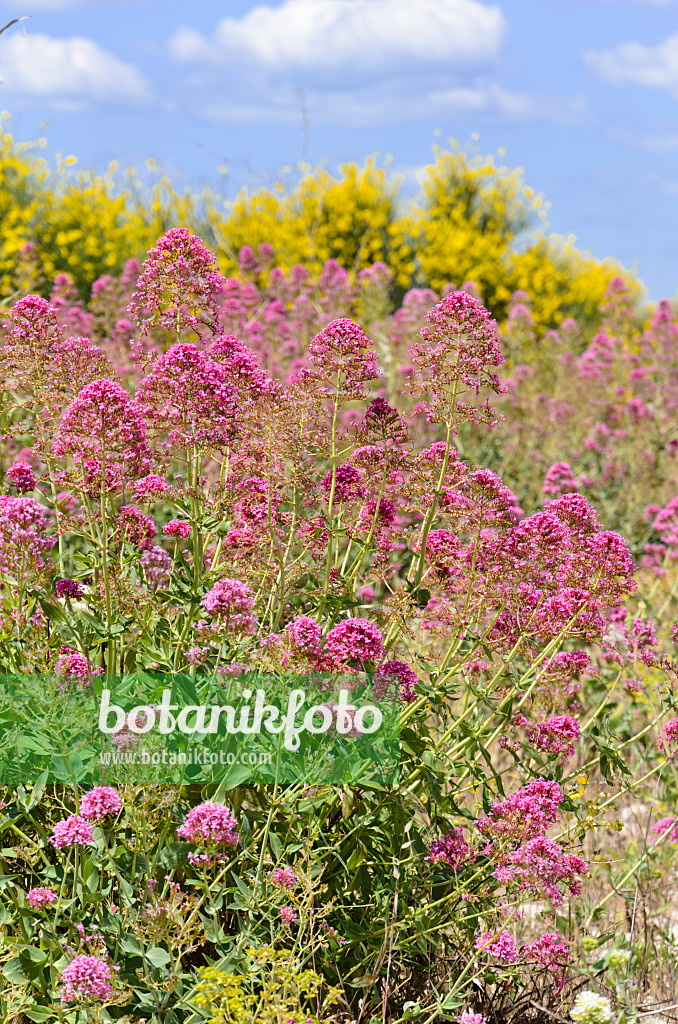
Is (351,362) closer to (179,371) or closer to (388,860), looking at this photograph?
(179,371)

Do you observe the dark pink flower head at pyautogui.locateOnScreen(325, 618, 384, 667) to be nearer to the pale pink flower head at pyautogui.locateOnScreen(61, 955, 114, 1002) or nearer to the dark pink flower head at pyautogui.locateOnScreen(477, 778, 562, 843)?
the dark pink flower head at pyautogui.locateOnScreen(477, 778, 562, 843)

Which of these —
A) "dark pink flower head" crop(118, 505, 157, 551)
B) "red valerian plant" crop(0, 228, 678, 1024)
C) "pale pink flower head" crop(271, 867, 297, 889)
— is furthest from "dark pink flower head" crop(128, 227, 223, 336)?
"pale pink flower head" crop(271, 867, 297, 889)

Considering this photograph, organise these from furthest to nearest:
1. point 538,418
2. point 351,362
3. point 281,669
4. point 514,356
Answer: point 514,356
point 538,418
point 351,362
point 281,669

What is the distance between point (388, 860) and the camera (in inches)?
117

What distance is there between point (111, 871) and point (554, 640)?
4.93 ft

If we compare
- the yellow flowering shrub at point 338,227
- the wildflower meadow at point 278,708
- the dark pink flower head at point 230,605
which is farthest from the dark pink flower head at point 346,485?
the yellow flowering shrub at point 338,227

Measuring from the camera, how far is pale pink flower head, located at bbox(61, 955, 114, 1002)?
2428mm

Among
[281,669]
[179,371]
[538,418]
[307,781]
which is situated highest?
[538,418]

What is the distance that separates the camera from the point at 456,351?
10.3 feet

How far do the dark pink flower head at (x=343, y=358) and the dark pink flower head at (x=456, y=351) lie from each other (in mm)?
157

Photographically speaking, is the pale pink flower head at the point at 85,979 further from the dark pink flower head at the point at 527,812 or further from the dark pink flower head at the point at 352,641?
the dark pink flower head at the point at 527,812

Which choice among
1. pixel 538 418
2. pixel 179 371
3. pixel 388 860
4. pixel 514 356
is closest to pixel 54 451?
pixel 179 371

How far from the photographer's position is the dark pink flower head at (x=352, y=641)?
8.21 feet

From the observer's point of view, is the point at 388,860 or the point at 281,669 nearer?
the point at 281,669
